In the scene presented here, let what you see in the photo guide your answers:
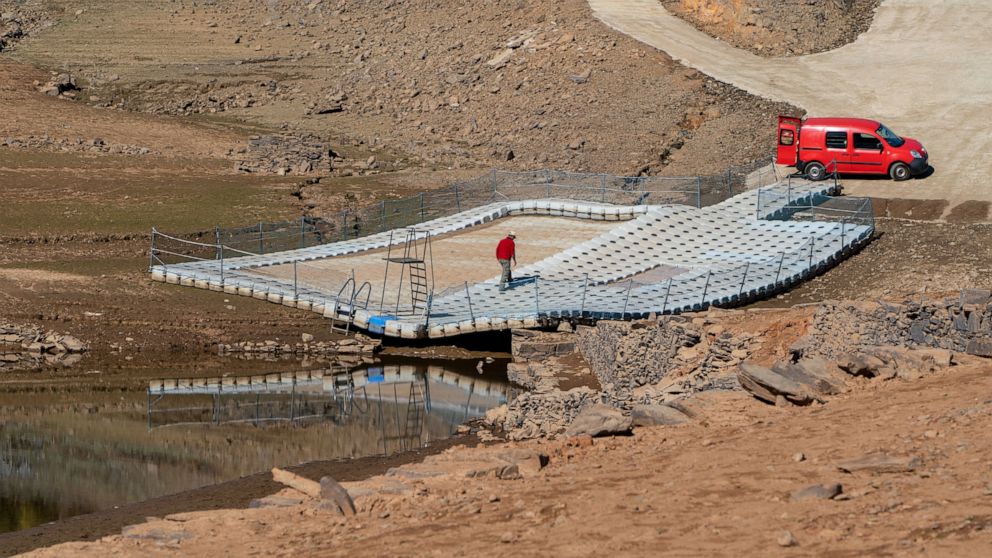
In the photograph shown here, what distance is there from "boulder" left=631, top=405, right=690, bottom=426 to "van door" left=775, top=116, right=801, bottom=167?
105 ft

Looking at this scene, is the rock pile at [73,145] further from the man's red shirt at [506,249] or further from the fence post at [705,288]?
the fence post at [705,288]

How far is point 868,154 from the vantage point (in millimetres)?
55688

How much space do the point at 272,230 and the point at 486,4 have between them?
28.3 metres

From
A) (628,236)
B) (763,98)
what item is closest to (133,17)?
(763,98)

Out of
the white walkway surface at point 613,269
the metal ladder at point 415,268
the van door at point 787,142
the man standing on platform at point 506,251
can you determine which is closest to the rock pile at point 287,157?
the white walkway surface at point 613,269

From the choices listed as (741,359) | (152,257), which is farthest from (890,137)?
(741,359)

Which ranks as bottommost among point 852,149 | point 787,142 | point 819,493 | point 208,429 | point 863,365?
point 208,429

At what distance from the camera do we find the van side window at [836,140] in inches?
2197

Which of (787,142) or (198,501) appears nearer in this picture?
(198,501)

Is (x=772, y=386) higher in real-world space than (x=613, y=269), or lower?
lower

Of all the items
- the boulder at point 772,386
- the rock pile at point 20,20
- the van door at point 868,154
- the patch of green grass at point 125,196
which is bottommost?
the boulder at point 772,386

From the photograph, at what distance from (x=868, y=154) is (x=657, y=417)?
32.0 meters

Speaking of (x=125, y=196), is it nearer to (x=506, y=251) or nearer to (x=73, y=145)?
(x=73, y=145)

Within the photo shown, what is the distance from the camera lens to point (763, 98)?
213 feet
